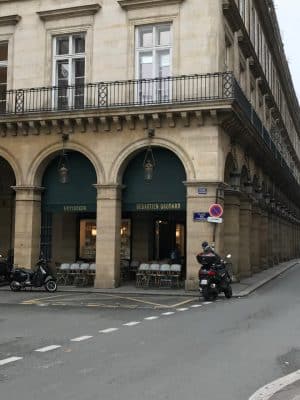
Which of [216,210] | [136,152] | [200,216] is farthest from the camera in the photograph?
[136,152]

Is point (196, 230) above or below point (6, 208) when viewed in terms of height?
below

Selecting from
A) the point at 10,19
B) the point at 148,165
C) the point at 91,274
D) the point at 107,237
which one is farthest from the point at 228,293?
the point at 10,19

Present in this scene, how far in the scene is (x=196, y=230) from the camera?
19.8 metres

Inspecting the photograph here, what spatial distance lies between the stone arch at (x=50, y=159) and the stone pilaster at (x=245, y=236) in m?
7.45

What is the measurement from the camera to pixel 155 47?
21.2 metres

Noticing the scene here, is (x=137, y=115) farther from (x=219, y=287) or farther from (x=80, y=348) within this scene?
(x=80, y=348)

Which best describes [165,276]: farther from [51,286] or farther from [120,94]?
[120,94]

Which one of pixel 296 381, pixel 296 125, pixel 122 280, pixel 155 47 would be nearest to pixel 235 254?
pixel 122 280

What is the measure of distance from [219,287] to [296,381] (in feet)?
33.4

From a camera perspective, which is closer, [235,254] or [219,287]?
[219,287]

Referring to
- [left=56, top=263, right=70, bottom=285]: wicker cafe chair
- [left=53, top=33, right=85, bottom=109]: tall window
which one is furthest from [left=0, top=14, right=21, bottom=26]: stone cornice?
[left=56, top=263, right=70, bottom=285]: wicker cafe chair

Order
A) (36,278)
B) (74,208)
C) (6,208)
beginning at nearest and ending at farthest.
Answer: (36,278), (74,208), (6,208)

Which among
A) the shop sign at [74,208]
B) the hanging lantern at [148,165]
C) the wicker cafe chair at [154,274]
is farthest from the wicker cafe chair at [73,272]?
the hanging lantern at [148,165]

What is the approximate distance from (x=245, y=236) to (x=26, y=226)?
958cm
